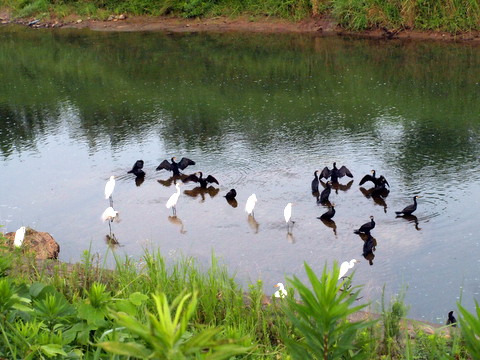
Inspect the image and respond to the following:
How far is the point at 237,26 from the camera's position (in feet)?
99.6

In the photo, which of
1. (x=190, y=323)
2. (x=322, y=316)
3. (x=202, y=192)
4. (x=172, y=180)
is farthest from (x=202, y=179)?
(x=322, y=316)

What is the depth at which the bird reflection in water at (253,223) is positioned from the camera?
11.0 metres

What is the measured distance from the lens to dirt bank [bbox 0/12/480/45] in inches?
1027

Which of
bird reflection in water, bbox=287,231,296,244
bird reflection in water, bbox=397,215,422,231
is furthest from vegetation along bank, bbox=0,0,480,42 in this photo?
bird reflection in water, bbox=287,231,296,244

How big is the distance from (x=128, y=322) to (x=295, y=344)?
611 millimetres

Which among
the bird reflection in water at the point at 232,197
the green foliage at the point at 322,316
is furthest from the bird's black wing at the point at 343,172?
the green foliage at the point at 322,316

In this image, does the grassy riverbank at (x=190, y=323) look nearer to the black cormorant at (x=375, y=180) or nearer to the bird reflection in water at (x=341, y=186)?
the black cormorant at (x=375, y=180)

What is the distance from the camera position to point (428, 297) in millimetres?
8492

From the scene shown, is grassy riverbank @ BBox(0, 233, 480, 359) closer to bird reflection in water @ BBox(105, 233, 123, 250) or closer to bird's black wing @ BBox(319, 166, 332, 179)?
bird reflection in water @ BBox(105, 233, 123, 250)

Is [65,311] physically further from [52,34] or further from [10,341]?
[52,34]

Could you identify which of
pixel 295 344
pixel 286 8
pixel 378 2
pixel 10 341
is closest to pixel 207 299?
pixel 10 341

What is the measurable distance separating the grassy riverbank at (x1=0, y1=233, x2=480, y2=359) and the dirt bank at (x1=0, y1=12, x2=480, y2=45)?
2120 centimetres

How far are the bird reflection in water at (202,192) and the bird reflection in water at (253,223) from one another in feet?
4.35

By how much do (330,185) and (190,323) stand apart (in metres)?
8.07
